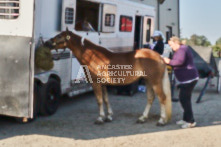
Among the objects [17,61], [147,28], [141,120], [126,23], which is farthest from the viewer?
[147,28]

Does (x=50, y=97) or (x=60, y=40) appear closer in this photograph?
(x=60, y=40)

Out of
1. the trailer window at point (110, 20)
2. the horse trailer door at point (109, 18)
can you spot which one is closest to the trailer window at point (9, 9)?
the horse trailer door at point (109, 18)

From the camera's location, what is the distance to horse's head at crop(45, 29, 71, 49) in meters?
7.25

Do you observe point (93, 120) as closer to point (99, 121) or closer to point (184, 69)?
point (99, 121)

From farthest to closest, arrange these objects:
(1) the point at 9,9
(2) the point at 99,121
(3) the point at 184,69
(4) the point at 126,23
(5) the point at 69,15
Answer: (4) the point at 126,23 → (5) the point at 69,15 → (2) the point at 99,121 → (3) the point at 184,69 → (1) the point at 9,9

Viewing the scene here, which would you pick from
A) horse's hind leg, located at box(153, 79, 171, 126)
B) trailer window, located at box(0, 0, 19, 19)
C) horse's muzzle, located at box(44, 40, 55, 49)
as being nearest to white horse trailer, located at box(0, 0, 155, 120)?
trailer window, located at box(0, 0, 19, 19)

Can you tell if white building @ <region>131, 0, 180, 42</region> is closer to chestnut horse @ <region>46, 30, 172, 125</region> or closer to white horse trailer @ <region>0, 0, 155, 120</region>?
white horse trailer @ <region>0, 0, 155, 120</region>

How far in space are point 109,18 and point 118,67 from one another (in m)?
2.77

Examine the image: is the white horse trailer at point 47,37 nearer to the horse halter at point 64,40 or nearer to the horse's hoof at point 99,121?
the horse halter at point 64,40

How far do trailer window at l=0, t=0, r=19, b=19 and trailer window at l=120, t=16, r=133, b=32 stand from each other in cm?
476

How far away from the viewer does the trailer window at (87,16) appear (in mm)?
9188

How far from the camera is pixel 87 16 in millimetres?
10258

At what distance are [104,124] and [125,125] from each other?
412mm

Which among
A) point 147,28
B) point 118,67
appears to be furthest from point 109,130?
point 147,28
